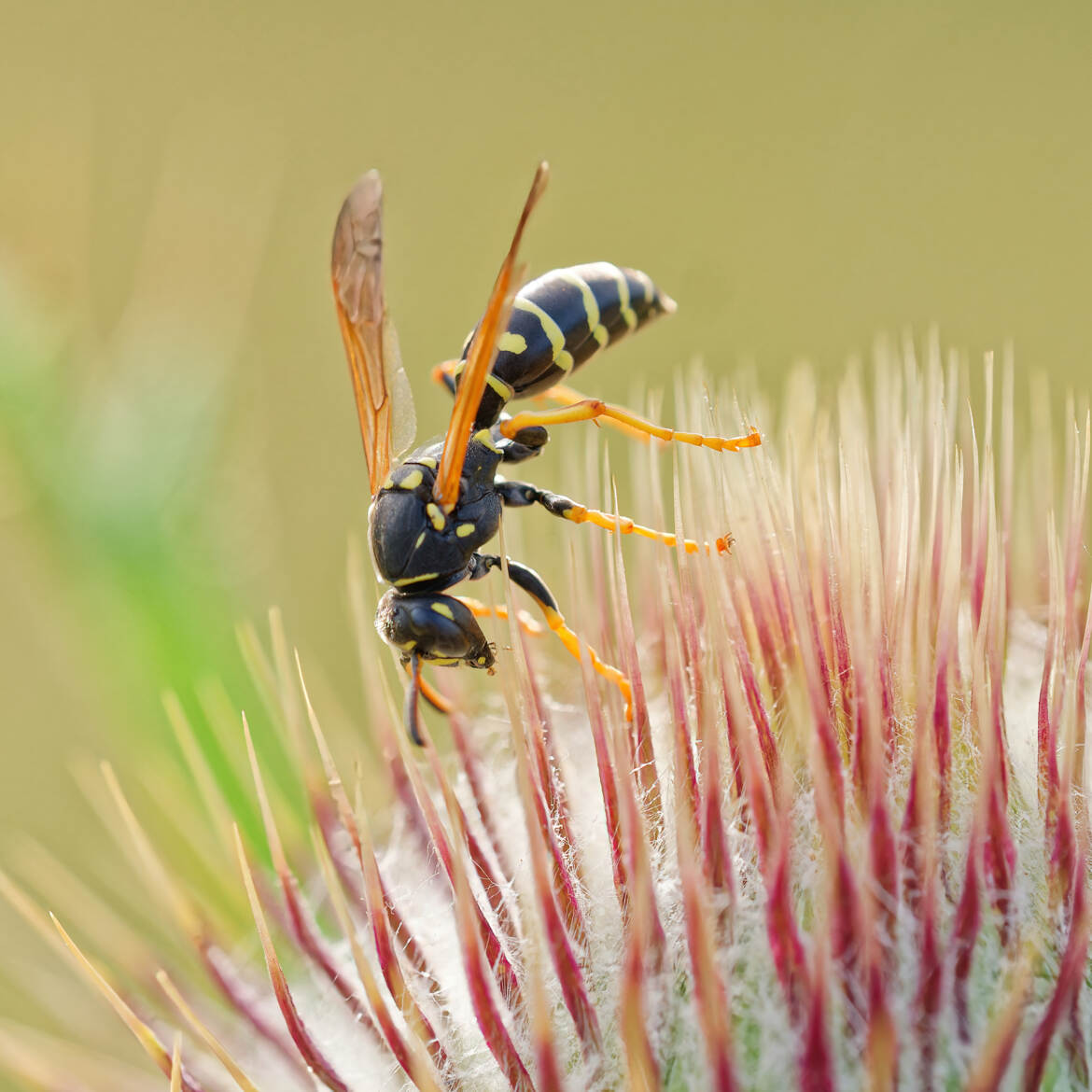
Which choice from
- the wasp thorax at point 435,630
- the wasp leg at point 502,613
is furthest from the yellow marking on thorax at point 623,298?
the wasp thorax at point 435,630

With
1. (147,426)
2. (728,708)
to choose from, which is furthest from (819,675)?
(147,426)

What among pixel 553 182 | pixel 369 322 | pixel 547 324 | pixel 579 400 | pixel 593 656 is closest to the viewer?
pixel 593 656

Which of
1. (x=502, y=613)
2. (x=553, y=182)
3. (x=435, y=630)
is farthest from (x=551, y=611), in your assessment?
(x=553, y=182)

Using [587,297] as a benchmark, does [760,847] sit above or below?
below

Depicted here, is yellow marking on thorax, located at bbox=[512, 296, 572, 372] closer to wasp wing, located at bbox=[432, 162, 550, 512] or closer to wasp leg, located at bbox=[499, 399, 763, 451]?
wasp leg, located at bbox=[499, 399, 763, 451]

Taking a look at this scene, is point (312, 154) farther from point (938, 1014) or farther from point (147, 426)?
point (938, 1014)

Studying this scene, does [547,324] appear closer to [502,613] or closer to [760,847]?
[502,613]
